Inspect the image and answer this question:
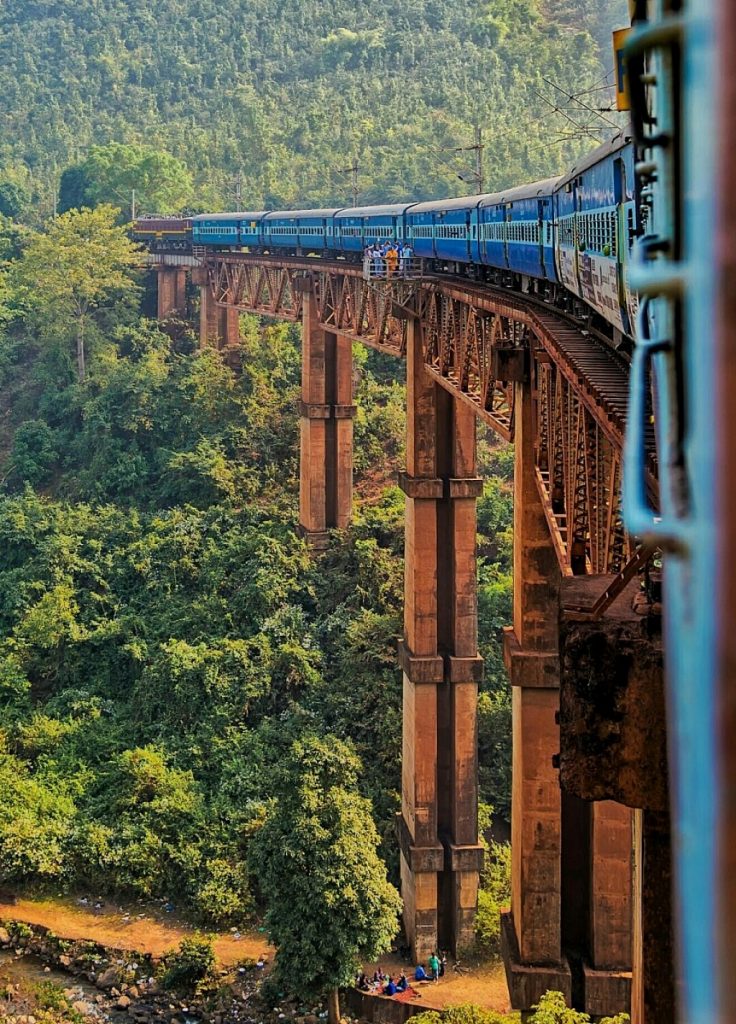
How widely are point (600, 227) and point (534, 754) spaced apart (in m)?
5.66

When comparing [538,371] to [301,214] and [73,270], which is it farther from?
[73,270]

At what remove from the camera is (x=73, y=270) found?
1651 inches

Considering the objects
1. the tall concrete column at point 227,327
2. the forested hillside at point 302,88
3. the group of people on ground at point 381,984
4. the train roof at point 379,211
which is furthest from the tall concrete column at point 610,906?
the forested hillside at point 302,88

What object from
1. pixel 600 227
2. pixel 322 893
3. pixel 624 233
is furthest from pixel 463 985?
pixel 624 233

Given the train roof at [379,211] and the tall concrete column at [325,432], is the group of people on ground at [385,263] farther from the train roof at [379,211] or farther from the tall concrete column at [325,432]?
the tall concrete column at [325,432]

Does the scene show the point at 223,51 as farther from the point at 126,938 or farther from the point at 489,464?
the point at 126,938

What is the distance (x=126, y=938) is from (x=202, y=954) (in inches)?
80.9

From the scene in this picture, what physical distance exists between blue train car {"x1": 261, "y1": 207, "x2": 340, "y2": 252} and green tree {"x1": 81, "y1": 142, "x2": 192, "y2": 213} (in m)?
22.9

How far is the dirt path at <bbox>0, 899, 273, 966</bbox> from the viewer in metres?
20.7

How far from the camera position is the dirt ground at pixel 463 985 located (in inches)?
762

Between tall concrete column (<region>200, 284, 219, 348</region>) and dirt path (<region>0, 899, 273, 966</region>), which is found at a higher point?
tall concrete column (<region>200, 284, 219, 348</region>)

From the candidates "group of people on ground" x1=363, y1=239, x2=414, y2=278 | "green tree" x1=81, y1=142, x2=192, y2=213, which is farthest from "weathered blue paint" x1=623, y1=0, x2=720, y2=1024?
"green tree" x1=81, y1=142, x2=192, y2=213

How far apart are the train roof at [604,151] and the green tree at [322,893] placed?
31.1 ft

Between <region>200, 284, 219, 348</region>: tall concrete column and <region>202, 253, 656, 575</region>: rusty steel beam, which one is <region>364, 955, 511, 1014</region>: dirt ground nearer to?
<region>202, 253, 656, 575</region>: rusty steel beam
